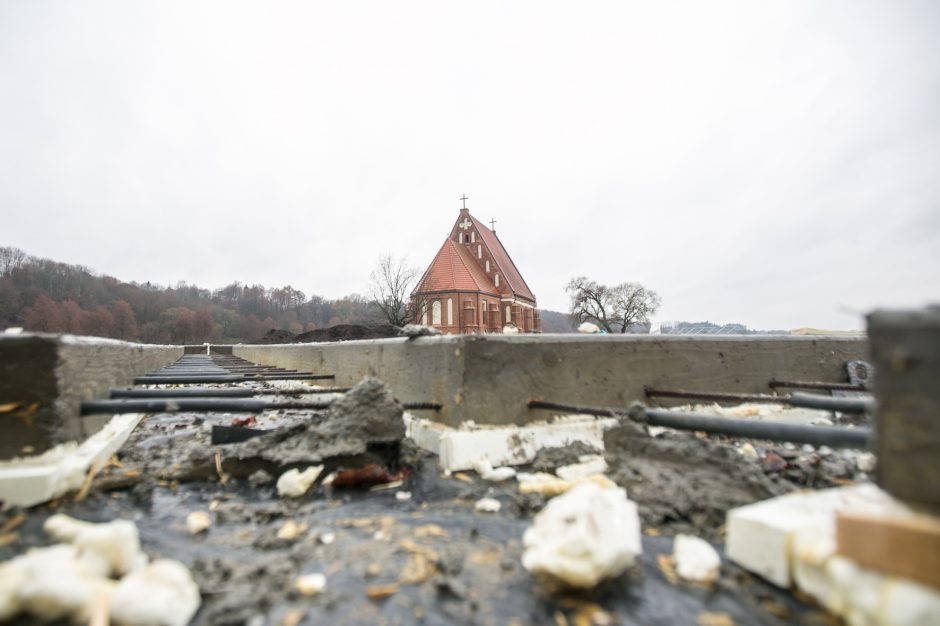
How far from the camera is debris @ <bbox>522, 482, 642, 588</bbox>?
1.17 metres

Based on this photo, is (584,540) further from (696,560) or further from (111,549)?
(111,549)

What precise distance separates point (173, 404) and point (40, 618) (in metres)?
1.50

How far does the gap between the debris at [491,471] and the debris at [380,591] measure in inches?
45.1

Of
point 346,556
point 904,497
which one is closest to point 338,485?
point 346,556

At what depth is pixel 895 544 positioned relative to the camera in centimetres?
87

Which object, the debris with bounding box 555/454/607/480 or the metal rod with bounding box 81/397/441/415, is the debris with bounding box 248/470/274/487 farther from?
the debris with bounding box 555/454/607/480

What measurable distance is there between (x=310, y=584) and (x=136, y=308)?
237ft

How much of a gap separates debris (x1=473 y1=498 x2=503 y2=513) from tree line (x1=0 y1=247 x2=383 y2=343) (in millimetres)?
32971

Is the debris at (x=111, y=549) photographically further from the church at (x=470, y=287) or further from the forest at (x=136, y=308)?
the church at (x=470, y=287)

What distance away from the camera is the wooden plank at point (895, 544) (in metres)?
0.83

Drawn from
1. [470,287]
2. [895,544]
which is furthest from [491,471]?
[470,287]

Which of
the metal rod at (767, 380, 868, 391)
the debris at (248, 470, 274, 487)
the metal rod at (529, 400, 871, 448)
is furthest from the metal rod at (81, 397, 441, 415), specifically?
the metal rod at (767, 380, 868, 391)

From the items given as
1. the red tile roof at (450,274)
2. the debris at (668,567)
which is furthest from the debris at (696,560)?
the red tile roof at (450,274)

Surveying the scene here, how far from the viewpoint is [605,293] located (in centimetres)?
6150
